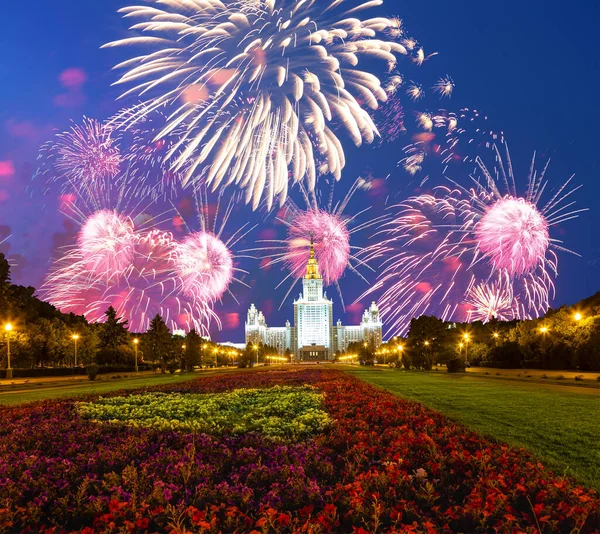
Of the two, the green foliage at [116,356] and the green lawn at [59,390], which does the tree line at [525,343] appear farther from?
the green foliage at [116,356]

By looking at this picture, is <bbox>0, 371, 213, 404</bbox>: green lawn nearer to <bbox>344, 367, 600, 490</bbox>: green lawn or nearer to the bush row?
<bbox>344, 367, 600, 490</bbox>: green lawn

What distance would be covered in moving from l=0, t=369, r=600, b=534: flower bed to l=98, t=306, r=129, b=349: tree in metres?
80.2

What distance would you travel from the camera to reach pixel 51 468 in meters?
8.02

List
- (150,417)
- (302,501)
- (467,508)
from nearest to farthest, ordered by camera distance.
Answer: (467,508), (302,501), (150,417)

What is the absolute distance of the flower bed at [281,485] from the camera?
588 cm

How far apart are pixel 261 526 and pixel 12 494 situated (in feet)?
12.1

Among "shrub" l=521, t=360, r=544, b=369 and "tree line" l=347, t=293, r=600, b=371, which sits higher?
"tree line" l=347, t=293, r=600, b=371

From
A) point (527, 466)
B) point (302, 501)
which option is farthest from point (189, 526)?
point (527, 466)

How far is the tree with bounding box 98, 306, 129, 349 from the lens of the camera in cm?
8588

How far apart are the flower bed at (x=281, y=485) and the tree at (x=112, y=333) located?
80155 mm

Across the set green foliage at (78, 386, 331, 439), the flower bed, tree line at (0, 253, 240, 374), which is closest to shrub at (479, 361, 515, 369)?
tree line at (0, 253, 240, 374)

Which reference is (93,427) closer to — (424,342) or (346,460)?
(346,460)

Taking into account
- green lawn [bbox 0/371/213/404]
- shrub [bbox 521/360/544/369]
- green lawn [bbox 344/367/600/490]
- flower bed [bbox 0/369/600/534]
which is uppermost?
flower bed [bbox 0/369/600/534]

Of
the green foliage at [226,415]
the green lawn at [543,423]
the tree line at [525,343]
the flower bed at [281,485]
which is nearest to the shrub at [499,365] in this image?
the tree line at [525,343]
